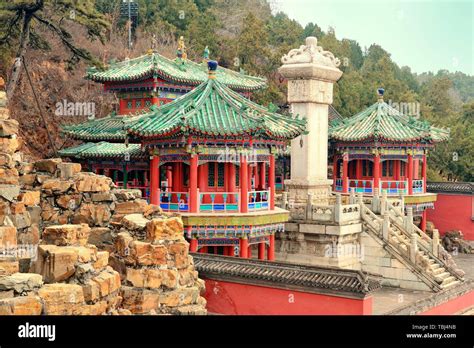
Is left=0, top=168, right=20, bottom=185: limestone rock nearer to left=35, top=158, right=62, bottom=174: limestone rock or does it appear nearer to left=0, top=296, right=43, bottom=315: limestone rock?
left=35, top=158, right=62, bottom=174: limestone rock

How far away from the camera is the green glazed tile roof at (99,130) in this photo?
28344 millimetres

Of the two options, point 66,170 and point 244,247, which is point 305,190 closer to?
point 244,247

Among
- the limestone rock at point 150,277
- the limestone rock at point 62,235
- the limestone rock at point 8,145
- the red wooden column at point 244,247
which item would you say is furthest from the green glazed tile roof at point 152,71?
the limestone rock at point 62,235

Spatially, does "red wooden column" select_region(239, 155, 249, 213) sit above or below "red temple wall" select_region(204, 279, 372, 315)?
above

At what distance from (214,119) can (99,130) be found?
8.54 metres

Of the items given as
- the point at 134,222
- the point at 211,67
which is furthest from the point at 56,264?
the point at 211,67

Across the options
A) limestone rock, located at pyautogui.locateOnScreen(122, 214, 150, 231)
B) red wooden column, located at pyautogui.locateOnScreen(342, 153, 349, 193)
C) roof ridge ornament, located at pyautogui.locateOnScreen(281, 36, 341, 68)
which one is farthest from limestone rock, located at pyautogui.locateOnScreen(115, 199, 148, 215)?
red wooden column, located at pyautogui.locateOnScreen(342, 153, 349, 193)

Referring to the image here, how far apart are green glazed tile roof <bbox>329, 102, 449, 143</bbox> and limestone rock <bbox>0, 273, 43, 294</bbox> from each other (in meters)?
Answer: 22.7

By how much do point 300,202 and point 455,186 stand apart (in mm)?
11963

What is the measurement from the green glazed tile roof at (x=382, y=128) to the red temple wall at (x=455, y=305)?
369 inches

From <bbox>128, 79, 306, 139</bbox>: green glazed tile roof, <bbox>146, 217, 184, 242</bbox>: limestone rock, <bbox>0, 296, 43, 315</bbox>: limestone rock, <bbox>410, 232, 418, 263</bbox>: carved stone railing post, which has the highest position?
<bbox>128, 79, 306, 139</bbox>: green glazed tile roof

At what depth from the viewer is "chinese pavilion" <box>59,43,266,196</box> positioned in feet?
89.4

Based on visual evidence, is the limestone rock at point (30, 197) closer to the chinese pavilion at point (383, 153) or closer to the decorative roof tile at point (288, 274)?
the decorative roof tile at point (288, 274)
